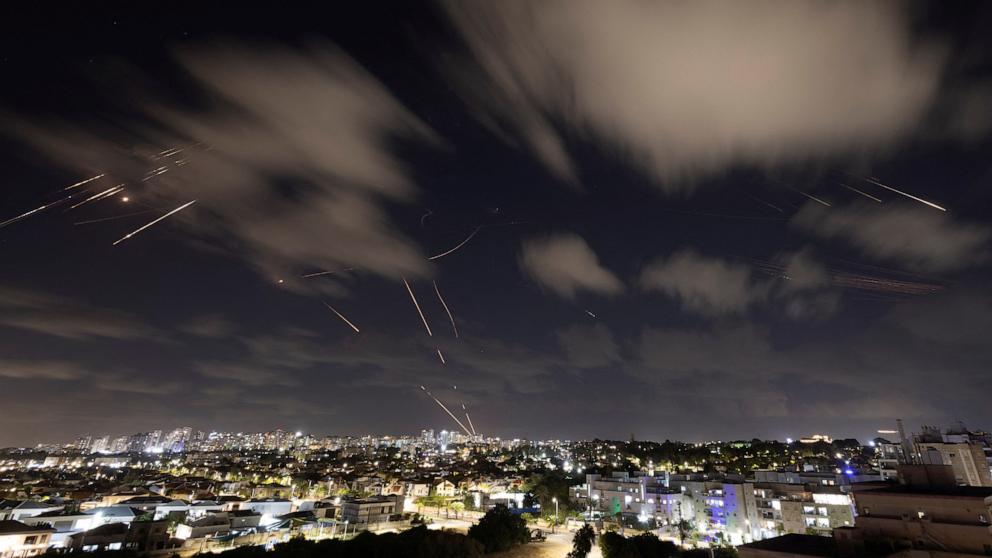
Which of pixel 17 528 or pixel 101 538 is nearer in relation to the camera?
pixel 17 528

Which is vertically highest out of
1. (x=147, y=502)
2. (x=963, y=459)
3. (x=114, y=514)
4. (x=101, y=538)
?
(x=963, y=459)

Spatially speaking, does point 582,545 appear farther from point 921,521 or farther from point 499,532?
point 921,521

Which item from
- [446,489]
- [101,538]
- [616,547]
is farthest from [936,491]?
[446,489]

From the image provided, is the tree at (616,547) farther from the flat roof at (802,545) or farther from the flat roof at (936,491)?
the flat roof at (936,491)

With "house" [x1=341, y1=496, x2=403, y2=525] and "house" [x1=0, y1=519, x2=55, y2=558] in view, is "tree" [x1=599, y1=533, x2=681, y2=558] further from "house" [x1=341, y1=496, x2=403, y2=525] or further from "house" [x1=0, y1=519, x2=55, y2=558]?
"house" [x1=0, y1=519, x2=55, y2=558]

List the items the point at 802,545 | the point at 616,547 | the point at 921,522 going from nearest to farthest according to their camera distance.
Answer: the point at 921,522 < the point at 802,545 < the point at 616,547

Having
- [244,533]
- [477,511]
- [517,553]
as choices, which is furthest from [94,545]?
[477,511]

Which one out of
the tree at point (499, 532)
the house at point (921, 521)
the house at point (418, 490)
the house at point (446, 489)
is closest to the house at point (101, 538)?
the tree at point (499, 532)
